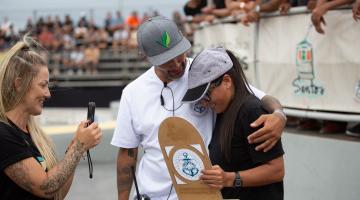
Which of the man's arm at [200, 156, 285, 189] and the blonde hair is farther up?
the blonde hair

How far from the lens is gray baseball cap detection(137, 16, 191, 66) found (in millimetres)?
3248

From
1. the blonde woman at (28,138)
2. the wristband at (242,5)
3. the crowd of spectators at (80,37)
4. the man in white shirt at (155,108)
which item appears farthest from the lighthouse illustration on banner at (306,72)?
the crowd of spectators at (80,37)

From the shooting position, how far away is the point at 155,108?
11.1 ft

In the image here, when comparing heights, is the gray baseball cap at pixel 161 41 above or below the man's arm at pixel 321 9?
above

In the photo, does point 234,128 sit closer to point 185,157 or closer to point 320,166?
point 185,157

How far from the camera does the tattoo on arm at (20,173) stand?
2.68 meters

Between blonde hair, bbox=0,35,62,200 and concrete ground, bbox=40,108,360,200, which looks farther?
concrete ground, bbox=40,108,360,200

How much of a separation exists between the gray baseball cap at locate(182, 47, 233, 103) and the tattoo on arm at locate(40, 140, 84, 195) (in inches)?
23.1

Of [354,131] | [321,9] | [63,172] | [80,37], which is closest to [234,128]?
[63,172]

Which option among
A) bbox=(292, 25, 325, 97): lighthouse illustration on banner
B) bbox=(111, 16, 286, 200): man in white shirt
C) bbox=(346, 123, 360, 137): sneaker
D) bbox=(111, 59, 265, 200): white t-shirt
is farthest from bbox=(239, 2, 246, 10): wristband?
bbox=(111, 59, 265, 200): white t-shirt

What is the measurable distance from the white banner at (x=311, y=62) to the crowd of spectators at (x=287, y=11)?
0.10 meters

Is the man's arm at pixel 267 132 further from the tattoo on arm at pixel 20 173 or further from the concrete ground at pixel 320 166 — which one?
the concrete ground at pixel 320 166

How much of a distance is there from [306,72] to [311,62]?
0.41 ft

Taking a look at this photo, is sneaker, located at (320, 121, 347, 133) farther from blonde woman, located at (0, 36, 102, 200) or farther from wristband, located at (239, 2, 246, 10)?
blonde woman, located at (0, 36, 102, 200)
